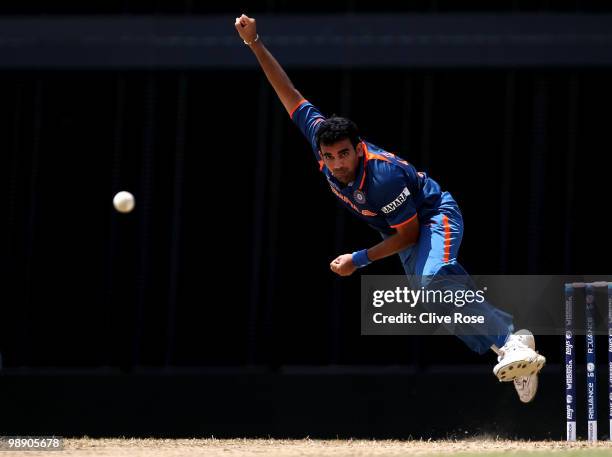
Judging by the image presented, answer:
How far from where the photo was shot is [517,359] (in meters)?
6.44

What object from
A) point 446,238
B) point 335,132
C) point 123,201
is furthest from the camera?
point 123,201

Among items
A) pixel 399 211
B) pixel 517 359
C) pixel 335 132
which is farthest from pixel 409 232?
pixel 517 359

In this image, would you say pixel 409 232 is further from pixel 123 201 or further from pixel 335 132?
pixel 123 201

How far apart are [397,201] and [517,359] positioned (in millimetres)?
1126

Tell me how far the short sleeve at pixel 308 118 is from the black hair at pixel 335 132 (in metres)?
0.26

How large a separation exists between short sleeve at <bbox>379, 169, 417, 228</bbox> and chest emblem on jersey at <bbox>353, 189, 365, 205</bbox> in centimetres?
11

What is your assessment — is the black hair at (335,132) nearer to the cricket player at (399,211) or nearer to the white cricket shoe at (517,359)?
the cricket player at (399,211)

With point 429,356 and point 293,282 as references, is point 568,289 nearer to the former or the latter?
point 429,356

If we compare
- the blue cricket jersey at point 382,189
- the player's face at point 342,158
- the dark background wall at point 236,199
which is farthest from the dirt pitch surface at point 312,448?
the player's face at point 342,158

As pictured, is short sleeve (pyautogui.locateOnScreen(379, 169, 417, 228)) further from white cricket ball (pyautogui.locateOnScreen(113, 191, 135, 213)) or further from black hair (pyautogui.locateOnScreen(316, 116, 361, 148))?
white cricket ball (pyautogui.locateOnScreen(113, 191, 135, 213))

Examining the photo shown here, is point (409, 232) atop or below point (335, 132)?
below

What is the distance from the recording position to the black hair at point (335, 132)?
659 cm

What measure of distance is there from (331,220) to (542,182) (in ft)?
6.22

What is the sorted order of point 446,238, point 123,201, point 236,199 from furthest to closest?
point 236,199 → point 123,201 → point 446,238
